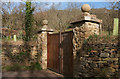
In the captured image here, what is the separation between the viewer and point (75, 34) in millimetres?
4340

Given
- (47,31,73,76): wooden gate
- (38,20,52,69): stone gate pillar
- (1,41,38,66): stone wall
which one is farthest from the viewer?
(1,41,38,66): stone wall

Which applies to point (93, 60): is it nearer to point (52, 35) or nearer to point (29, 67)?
point (52, 35)

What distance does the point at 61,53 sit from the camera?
523cm

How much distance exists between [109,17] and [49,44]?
462cm

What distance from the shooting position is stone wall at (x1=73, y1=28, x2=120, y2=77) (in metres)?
3.46

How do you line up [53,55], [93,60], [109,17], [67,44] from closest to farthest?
1. [93,60]
2. [67,44]
3. [53,55]
4. [109,17]

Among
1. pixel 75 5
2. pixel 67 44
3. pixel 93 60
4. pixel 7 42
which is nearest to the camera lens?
pixel 93 60

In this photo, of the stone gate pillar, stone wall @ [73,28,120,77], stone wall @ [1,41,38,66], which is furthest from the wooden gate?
stone wall @ [1,41,38,66]

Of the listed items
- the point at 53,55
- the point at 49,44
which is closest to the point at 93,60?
the point at 53,55

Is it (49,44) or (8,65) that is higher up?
(49,44)

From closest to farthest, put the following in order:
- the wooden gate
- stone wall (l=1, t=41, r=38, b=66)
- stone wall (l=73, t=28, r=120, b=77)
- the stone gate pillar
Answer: stone wall (l=73, t=28, r=120, b=77), the wooden gate, the stone gate pillar, stone wall (l=1, t=41, r=38, b=66)

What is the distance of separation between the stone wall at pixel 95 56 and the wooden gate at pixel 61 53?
1.47 ft

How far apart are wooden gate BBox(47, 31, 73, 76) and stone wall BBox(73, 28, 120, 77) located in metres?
0.45

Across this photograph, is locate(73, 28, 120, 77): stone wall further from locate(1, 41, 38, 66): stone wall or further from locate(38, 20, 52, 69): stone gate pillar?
locate(1, 41, 38, 66): stone wall
